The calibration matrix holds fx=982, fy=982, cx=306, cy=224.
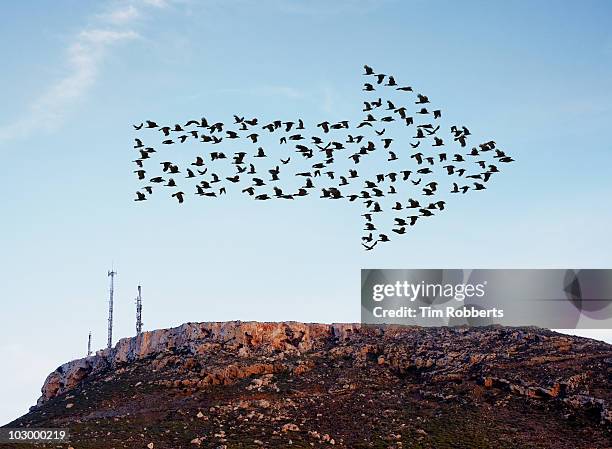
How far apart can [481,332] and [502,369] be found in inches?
336

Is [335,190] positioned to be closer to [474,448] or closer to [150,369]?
[474,448]

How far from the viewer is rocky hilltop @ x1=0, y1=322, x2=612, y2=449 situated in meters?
80.6

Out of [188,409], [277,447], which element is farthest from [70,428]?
[277,447]

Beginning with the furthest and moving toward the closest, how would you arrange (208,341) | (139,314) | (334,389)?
(139,314)
(208,341)
(334,389)

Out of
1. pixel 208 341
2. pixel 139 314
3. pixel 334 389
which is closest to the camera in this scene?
pixel 334 389

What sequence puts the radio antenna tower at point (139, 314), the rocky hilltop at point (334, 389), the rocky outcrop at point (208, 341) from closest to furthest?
the rocky hilltop at point (334, 389)
the rocky outcrop at point (208, 341)
the radio antenna tower at point (139, 314)

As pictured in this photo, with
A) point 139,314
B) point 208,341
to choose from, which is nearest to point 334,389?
point 208,341

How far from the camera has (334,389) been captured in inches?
3612

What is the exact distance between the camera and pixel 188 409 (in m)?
88.8

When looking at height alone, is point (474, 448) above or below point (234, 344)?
below

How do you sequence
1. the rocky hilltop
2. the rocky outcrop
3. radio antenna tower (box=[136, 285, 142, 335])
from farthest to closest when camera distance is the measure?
radio antenna tower (box=[136, 285, 142, 335]), the rocky outcrop, the rocky hilltop

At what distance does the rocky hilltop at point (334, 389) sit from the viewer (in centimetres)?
8062

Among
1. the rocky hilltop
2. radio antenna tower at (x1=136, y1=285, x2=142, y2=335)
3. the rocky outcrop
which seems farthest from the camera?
radio antenna tower at (x1=136, y1=285, x2=142, y2=335)

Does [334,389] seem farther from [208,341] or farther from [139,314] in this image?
[139,314]
